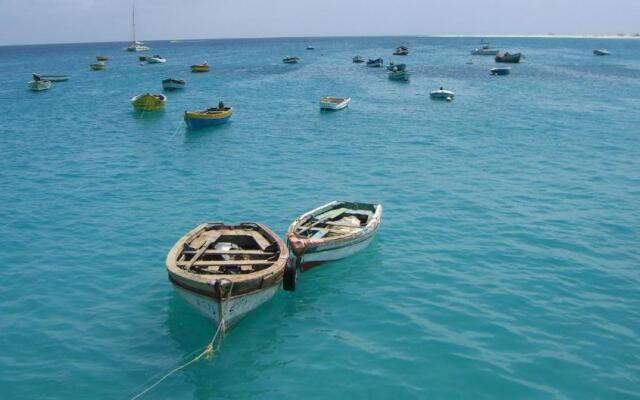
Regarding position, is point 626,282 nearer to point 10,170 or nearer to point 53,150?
point 10,170

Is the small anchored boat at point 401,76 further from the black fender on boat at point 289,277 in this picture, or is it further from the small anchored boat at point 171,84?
the black fender on boat at point 289,277

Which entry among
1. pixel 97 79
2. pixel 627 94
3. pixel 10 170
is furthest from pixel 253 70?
pixel 10 170

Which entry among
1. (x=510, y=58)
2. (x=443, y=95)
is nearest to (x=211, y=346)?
(x=443, y=95)

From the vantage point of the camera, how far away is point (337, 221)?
2075 cm

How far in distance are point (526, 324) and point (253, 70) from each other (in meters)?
103

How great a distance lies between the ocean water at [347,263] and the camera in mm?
13266

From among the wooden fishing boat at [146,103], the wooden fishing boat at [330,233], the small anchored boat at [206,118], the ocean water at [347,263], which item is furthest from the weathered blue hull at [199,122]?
the wooden fishing boat at [330,233]

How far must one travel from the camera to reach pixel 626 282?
1775 centimetres

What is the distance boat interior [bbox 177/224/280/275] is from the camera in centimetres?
1560

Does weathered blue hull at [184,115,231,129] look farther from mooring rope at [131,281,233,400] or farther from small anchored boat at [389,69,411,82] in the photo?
small anchored boat at [389,69,411,82]

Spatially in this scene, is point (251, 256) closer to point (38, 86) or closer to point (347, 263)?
point (347, 263)

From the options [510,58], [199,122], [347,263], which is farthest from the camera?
[510,58]

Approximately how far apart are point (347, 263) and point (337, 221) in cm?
213

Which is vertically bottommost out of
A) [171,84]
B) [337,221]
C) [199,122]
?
[337,221]
